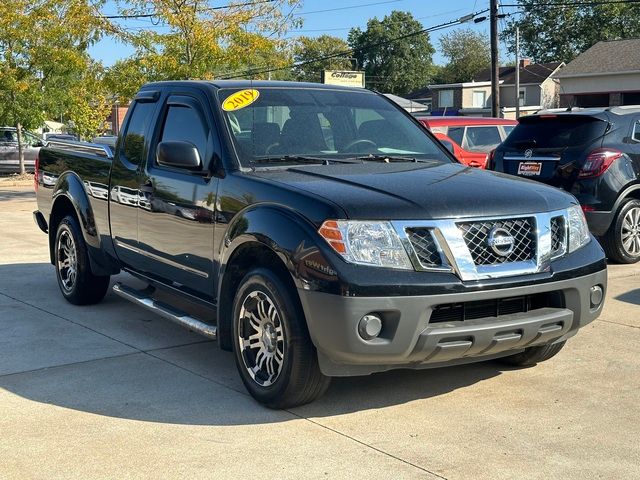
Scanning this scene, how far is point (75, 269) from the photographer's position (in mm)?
7465

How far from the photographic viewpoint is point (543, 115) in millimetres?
9961

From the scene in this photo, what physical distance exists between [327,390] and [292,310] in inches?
34.3

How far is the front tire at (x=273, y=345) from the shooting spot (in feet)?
15.0

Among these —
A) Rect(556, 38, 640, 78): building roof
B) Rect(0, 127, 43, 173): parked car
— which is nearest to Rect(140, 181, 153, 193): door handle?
Rect(0, 127, 43, 173): parked car

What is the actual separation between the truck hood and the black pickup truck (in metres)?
0.01

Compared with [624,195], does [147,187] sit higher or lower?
higher

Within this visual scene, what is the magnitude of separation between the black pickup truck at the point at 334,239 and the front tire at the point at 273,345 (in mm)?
11

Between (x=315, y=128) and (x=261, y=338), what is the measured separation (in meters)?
1.64

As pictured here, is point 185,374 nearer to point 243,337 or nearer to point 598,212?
point 243,337

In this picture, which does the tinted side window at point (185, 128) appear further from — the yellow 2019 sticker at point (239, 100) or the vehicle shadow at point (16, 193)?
the vehicle shadow at point (16, 193)

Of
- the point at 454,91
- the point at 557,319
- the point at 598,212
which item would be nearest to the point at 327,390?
the point at 557,319

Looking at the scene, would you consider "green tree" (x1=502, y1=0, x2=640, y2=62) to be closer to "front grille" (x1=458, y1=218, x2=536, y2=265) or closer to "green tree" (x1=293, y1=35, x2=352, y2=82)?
"green tree" (x1=293, y1=35, x2=352, y2=82)

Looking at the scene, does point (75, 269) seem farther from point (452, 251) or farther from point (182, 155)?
point (452, 251)

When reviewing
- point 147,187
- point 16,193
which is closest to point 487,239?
point 147,187
